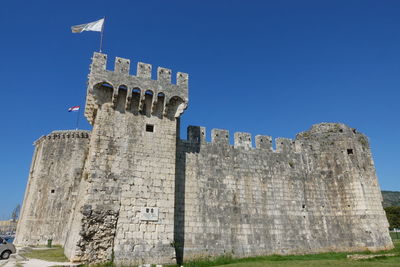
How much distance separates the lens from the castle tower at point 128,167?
11453 millimetres

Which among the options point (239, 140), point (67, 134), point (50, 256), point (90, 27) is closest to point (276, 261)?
point (239, 140)

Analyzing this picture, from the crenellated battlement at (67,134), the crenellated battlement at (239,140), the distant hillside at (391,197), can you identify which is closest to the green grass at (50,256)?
the crenellated battlement at (239,140)

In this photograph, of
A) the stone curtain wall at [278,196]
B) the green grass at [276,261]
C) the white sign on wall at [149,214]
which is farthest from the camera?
the stone curtain wall at [278,196]

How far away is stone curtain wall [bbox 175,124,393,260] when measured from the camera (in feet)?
47.0

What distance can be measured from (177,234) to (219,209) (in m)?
2.56

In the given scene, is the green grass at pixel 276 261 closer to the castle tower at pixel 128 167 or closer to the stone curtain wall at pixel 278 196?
the stone curtain wall at pixel 278 196

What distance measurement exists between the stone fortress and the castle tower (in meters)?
0.04

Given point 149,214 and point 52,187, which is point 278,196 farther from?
point 52,187

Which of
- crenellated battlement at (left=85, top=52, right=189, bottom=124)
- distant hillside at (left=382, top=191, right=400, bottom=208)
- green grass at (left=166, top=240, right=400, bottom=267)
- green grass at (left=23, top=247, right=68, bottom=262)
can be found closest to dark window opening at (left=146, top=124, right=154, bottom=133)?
crenellated battlement at (left=85, top=52, right=189, bottom=124)

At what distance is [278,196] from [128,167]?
8673 mm

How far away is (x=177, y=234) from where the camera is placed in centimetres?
1338

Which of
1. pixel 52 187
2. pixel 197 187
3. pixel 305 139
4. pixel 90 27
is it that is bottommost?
pixel 197 187

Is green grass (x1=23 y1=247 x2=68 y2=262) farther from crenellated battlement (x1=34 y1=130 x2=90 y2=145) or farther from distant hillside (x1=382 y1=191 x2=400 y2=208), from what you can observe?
distant hillside (x1=382 y1=191 x2=400 y2=208)

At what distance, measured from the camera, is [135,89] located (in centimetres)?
1372
